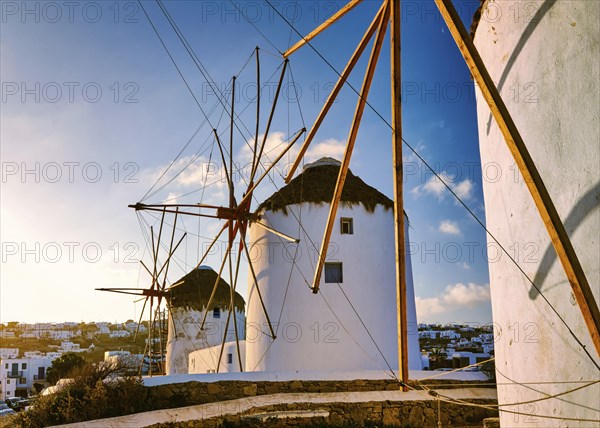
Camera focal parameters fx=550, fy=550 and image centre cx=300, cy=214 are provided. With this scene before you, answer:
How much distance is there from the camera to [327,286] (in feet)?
49.9

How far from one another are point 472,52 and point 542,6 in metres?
0.61

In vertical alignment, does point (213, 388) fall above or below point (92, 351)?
above

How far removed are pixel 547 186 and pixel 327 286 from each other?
1126 cm

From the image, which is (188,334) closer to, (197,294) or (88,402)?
(197,294)

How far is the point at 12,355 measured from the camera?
74.4m

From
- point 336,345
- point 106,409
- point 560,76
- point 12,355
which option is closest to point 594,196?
point 560,76

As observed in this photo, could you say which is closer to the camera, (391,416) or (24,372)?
(391,416)

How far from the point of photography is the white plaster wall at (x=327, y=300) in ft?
48.9

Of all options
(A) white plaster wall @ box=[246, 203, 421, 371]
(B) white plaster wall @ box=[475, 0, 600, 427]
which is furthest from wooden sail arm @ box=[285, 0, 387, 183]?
(A) white plaster wall @ box=[246, 203, 421, 371]

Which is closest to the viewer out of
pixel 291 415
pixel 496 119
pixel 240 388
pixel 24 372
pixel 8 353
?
pixel 496 119

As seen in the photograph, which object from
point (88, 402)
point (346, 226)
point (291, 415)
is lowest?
point (291, 415)

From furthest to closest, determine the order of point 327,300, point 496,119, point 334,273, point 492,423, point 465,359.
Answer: point 465,359 → point 334,273 → point 327,300 → point 492,423 → point 496,119

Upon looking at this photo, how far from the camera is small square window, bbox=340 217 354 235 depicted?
1573 cm

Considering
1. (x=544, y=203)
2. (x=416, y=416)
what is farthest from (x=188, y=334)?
(x=544, y=203)
